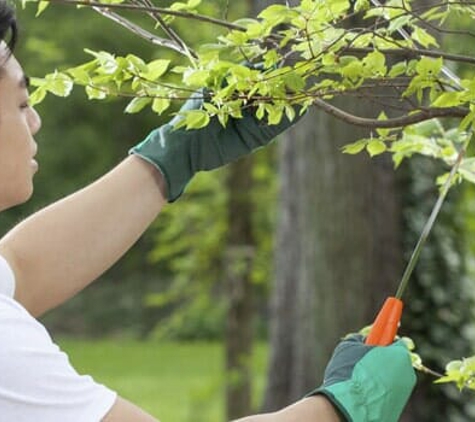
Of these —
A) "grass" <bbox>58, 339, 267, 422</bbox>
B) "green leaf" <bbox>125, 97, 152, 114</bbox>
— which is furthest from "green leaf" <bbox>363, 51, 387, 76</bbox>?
"grass" <bbox>58, 339, 267, 422</bbox>

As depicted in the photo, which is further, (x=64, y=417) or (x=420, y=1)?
(x=420, y=1)

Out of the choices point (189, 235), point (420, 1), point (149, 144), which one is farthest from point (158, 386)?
point (149, 144)

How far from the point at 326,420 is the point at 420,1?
2454 millimetres

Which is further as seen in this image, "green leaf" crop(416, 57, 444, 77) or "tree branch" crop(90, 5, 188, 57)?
"tree branch" crop(90, 5, 188, 57)

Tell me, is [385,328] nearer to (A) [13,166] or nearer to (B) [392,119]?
(B) [392,119]

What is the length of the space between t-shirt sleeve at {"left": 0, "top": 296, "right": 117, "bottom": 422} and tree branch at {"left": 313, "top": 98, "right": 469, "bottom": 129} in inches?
23.3

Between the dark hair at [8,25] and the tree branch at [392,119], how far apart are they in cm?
45

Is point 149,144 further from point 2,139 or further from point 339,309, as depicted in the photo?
point 339,309

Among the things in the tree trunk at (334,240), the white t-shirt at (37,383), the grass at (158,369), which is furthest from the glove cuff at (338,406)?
the grass at (158,369)

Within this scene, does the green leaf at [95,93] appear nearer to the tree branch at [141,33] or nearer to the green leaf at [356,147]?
the tree branch at [141,33]

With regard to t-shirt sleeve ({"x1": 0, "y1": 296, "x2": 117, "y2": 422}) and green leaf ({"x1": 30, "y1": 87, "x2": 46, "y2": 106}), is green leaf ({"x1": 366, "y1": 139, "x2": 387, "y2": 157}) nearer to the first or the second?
green leaf ({"x1": 30, "y1": 87, "x2": 46, "y2": 106})

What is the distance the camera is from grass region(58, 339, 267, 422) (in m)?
13.2

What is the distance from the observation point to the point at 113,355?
17.6 m

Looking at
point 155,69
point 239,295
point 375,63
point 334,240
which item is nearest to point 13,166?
point 155,69
